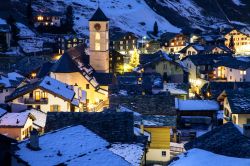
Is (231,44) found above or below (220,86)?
above

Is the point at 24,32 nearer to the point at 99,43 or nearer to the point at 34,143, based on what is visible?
the point at 99,43

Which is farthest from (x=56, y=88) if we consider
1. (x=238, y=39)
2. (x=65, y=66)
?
(x=238, y=39)

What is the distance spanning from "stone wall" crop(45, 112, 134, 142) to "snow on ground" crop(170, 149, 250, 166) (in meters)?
6.83

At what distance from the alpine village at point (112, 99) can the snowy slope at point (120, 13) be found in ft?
28.0

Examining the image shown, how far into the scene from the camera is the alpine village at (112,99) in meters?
26.1

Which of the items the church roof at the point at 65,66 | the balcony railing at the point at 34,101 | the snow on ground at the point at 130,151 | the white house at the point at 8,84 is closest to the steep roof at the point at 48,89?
the balcony railing at the point at 34,101

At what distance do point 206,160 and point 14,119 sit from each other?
979 inches

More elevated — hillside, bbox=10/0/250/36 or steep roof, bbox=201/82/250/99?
hillside, bbox=10/0/250/36

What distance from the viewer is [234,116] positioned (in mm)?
42531

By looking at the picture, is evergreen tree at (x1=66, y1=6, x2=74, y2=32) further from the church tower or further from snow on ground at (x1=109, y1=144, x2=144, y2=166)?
snow on ground at (x1=109, y1=144, x2=144, y2=166)

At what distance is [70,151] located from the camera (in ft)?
81.8

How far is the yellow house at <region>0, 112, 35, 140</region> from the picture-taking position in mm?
44219

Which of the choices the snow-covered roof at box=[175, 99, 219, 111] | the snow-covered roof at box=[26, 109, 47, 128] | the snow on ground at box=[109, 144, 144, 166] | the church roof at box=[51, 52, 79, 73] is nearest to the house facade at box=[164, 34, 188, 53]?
the church roof at box=[51, 52, 79, 73]

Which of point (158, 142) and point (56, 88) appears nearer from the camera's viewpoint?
point (158, 142)
